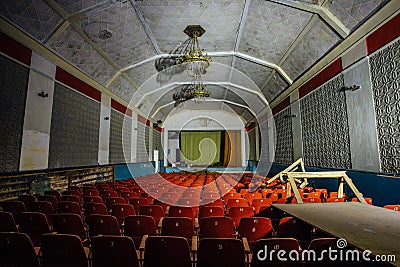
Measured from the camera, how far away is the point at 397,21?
517 cm

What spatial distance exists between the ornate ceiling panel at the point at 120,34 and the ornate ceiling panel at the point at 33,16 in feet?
3.13

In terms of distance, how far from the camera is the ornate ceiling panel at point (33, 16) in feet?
19.1

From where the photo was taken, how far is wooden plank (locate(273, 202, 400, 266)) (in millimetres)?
2152

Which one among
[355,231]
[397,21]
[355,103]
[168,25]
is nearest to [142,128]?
[168,25]

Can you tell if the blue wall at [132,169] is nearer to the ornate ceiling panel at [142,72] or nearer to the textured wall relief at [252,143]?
the ornate ceiling panel at [142,72]

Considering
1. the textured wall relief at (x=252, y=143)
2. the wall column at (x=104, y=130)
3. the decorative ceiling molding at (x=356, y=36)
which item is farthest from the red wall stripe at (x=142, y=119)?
the decorative ceiling molding at (x=356, y=36)

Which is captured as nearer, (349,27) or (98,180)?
(349,27)

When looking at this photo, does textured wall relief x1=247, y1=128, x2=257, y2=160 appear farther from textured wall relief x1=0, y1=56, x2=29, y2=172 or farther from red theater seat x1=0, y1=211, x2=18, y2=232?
red theater seat x1=0, y1=211, x2=18, y2=232

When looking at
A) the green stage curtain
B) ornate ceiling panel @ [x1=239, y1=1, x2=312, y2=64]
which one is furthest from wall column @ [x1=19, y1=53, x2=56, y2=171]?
the green stage curtain

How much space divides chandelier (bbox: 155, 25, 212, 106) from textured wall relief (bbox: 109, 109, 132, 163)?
310 cm

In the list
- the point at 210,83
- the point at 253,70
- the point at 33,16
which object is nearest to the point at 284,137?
the point at 253,70

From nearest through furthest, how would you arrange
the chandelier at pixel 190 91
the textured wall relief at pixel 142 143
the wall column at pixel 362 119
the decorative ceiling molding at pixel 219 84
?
1. the wall column at pixel 362 119
2. the chandelier at pixel 190 91
3. the decorative ceiling molding at pixel 219 84
4. the textured wall relief at pixel 142 143

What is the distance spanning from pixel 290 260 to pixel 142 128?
52.0 feet

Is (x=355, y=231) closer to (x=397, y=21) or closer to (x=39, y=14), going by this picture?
(x=397, y=21)
